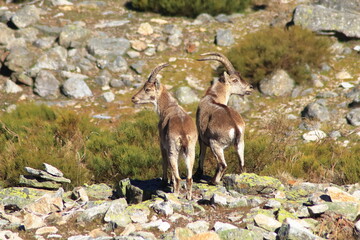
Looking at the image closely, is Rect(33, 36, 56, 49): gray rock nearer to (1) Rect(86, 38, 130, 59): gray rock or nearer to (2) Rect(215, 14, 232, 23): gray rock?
(1) Rect(86, 38, 130, 59): gray rock

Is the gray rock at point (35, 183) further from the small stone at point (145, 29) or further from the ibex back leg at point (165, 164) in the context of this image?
the small stone at point (145, 29)

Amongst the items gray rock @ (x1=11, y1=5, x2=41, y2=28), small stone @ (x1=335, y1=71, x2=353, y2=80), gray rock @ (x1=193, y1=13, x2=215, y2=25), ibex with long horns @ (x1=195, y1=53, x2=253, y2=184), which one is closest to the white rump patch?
ibex with long horns @ (x1=195, y1=53, x2=253, y2=184)

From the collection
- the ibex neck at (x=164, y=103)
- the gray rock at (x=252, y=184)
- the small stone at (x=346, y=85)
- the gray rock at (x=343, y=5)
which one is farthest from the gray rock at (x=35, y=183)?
the gray rock at (x=343, y=5)

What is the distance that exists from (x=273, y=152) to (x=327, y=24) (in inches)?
321

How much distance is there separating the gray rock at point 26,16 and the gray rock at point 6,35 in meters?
0.47

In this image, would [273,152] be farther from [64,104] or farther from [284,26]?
[284,26]

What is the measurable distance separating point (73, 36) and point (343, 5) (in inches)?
371

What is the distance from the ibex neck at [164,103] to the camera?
800 cm

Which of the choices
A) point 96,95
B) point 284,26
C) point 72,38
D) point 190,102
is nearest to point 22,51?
point 72,38

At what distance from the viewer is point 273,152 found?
9.62 metres

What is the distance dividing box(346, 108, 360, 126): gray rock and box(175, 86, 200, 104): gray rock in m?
4.05

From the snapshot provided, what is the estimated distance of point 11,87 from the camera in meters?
13.8

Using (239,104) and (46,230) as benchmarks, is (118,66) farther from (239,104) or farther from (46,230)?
(46,230)

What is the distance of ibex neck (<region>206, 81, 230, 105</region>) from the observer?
8.91 meters
